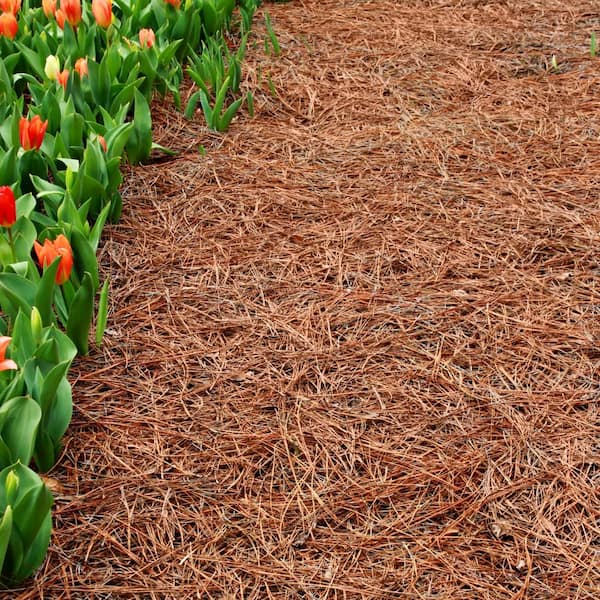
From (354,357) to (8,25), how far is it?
195 centimetres

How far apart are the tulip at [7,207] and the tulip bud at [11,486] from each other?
79 cm

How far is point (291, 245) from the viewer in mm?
2947

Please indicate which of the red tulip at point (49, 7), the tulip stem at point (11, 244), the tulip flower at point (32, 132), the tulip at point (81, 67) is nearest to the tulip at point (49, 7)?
the red tulip at point (49, 7)

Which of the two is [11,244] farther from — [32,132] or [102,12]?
[102,12]

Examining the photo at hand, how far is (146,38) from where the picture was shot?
358 cm

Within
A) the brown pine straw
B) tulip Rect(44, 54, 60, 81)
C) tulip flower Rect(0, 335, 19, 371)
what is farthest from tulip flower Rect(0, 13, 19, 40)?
tulip flower Rect(0, 335, 19, 371)

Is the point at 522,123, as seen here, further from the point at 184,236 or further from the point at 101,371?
the point at 101,371

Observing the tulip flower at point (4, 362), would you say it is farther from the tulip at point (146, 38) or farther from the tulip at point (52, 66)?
the tulip at point (146, 38)

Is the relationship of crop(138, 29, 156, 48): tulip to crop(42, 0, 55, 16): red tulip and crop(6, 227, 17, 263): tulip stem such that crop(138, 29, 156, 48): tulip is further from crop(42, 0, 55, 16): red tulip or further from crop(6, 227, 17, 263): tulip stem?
crop(6, 227, 17, 263): tulip stem

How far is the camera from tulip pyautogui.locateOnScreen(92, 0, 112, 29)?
346 centimetres

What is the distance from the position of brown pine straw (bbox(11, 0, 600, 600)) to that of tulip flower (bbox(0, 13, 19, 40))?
0.63m

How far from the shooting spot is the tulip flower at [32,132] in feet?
9.02

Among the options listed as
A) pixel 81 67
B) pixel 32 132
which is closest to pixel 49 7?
pixel 81 67

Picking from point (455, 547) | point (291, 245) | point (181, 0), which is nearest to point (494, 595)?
point (455, 547)
